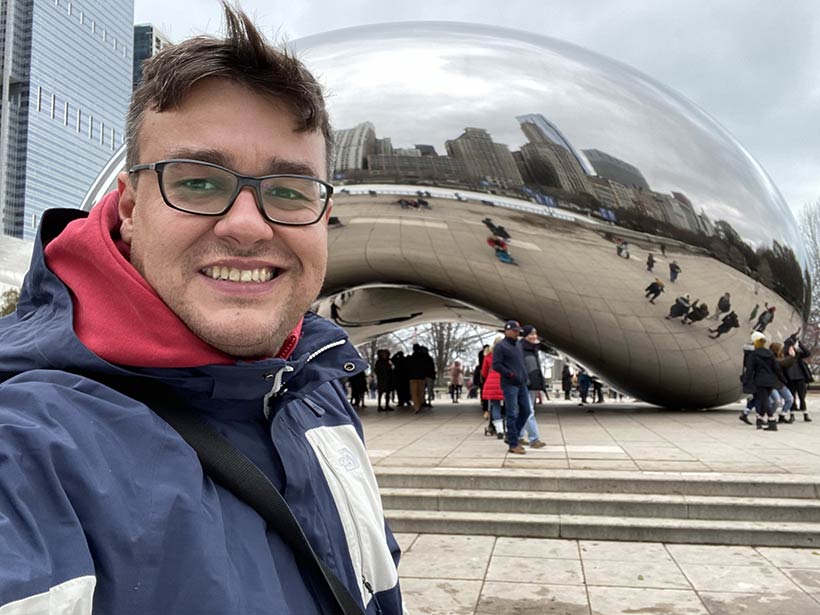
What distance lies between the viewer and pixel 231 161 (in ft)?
3.18

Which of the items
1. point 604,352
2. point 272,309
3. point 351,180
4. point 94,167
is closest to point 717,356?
point 604,352

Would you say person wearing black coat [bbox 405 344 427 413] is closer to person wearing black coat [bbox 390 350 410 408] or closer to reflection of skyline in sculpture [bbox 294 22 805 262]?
person wearing black coat [bbox 390 350 410 408]

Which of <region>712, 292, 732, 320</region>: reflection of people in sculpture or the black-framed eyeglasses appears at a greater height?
<region>712, 292, 732, 320</region>: reflection of people in sculpture

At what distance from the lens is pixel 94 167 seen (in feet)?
295

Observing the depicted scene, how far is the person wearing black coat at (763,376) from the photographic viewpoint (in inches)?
349

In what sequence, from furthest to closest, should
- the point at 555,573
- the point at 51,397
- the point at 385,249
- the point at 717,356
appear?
the point at 717,356, the point at 385,249, the point at 555,573, the point at 51,397

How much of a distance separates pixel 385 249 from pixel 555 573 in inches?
223

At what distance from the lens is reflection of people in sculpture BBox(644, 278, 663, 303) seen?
29.0 ft

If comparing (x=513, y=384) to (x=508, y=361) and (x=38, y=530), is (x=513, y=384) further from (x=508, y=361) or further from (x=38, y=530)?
(x=38, y=530)

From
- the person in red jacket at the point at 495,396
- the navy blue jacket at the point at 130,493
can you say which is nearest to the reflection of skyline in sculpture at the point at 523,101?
the person in red jacket at the point at 495,396

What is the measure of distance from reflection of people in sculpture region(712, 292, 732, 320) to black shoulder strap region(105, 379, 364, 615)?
9397 millimetres

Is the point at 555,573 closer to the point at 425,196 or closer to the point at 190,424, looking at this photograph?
the point at 190,424

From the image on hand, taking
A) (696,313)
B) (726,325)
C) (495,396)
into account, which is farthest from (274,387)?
(726,325)

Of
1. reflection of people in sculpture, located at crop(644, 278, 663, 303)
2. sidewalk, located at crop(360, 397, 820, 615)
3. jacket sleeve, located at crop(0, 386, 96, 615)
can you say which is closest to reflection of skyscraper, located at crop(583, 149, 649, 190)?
reflection of people in sculpture, located at crop(644, 278, 663, 303)
